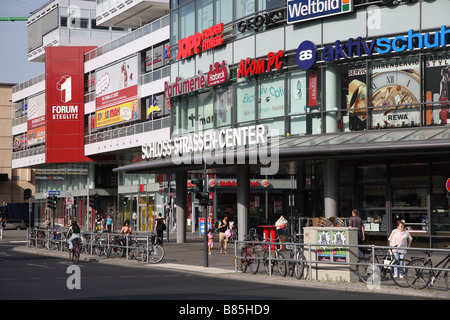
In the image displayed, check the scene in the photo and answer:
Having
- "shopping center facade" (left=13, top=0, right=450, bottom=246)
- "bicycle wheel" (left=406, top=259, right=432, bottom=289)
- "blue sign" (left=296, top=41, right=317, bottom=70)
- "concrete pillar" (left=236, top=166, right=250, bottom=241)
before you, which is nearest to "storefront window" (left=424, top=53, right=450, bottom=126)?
"shopping center facade" (left=13, top=0, right=450, bottom=246)

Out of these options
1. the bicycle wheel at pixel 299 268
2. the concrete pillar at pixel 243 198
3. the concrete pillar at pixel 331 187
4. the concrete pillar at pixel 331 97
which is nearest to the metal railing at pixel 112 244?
the concrete pillar at pixel 243 198

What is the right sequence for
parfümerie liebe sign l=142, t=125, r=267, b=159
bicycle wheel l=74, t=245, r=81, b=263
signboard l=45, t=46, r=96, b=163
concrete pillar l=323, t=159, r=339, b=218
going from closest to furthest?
bicycle wheel l=74, t=245, r=81, b=263 < concrete pillar l=323, t=159, r=339, b=218 < parfümerie liebe sign l=142, t=125, r=267, b=159 < signboard l=45, t=46, r=96, b=163

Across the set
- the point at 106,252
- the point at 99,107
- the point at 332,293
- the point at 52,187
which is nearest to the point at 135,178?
the point at 99,107

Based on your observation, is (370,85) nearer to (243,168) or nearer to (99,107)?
(243,168)

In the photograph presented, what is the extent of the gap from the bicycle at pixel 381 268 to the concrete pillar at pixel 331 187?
35.2 ft

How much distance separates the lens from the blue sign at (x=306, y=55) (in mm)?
30375

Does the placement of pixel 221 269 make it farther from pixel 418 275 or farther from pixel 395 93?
pixel 395 93

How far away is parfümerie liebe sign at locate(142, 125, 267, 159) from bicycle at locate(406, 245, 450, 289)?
555 inches

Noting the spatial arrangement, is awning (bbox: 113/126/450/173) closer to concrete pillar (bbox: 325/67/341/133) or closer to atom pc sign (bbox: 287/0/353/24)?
concrete pillar (bbox: 325/67/341/133)

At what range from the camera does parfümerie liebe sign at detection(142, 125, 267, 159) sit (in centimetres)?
3284

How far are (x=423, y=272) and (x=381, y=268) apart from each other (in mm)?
1587

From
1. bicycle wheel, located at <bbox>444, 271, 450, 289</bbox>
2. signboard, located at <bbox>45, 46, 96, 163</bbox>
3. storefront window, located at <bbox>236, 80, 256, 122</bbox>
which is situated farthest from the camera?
signboard, located at <bbox>45, 46, 96, 163</bbox>

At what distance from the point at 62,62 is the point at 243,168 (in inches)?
1462

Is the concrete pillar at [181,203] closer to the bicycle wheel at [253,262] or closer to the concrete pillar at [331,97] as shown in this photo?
the concrete pillar at [331,97]
